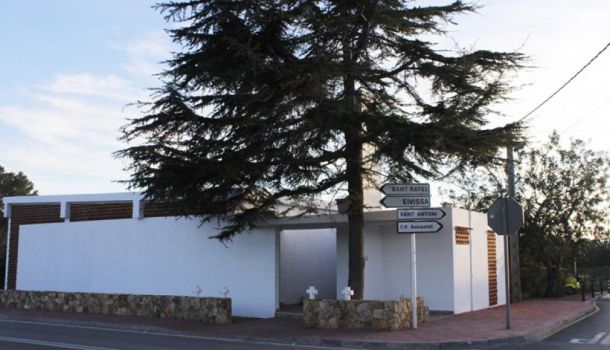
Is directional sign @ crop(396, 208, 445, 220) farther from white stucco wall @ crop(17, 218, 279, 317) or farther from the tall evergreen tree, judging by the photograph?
white stucco wall @ crop(17, 218, 279, 317)

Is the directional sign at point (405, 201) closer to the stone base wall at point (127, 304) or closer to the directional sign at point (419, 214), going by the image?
the directional sign at point (419, 214)

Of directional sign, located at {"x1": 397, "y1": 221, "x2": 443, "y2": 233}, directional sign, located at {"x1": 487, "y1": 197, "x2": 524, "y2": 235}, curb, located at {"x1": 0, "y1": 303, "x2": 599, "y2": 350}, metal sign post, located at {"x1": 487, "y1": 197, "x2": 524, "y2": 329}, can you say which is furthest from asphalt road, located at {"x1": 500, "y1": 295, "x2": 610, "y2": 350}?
directional sign, located at {"x1": 397, "y1": 221, "x2": 443, "y2": 233}

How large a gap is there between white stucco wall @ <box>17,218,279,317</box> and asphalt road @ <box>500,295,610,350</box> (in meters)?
8.69

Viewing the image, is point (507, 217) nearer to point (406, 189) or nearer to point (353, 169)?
point (406, 189)

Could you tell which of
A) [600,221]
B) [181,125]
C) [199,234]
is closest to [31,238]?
[199,234]

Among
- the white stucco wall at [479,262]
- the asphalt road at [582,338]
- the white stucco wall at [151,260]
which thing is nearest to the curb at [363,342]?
the asphalt road at [582,338]

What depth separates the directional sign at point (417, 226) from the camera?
15.4 m

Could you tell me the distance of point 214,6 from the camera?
16.1m

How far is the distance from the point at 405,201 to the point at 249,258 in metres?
6.97

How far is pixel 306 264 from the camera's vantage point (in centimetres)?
2541

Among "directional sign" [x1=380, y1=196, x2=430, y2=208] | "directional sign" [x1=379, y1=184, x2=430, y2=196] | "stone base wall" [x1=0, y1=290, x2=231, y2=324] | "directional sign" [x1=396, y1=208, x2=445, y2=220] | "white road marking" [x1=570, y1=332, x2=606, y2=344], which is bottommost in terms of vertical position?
"white road marking" [x1=570, y1=332, x2=606, y2=344]

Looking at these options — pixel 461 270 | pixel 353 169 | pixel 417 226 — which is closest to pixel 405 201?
pixel 417 226

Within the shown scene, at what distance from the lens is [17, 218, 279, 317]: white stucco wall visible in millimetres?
20500

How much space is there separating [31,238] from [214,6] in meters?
15.9
